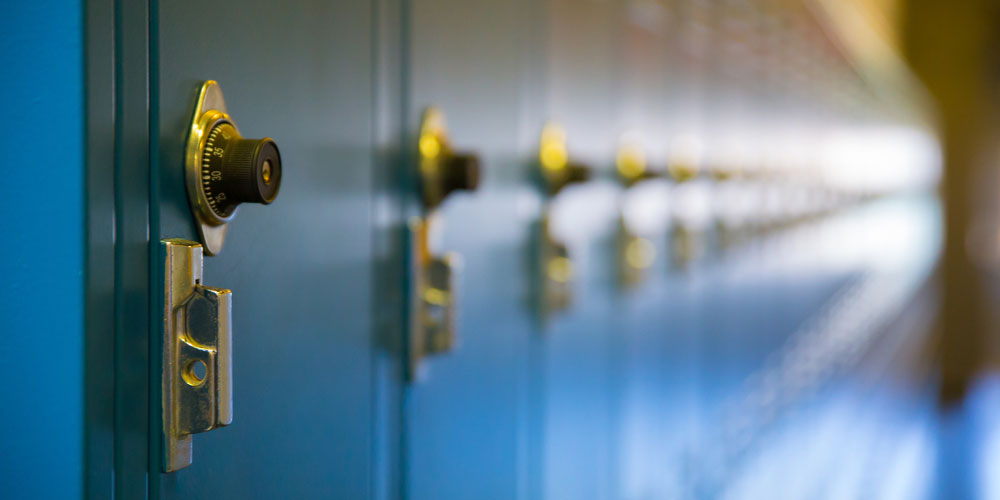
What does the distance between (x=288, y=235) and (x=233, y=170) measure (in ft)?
0.47

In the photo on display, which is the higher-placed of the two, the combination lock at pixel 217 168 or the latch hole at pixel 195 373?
the combination lock at pixel 217 168

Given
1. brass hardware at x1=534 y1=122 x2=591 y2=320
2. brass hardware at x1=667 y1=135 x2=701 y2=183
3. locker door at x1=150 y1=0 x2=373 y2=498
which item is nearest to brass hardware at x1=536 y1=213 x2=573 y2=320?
brass hardware at x1=534 y1=122 x2=591 y2=320

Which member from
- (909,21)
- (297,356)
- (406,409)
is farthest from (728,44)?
(909,21)

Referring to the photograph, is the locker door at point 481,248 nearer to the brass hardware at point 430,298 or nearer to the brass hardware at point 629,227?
the brass hardware at point 430,298

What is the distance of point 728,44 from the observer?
2150 millimetres

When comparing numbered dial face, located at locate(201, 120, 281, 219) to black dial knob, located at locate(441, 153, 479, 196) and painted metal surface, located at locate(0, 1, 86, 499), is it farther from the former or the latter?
black dial knob, located at locate(441, 153, 479, 196)

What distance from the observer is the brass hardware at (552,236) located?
1218mm

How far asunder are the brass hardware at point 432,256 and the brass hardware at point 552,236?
30 cm

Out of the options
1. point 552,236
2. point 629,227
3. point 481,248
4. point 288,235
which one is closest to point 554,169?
point 552,236

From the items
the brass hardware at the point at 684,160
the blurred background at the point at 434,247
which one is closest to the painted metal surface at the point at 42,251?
the blurred background at the point at 434,247

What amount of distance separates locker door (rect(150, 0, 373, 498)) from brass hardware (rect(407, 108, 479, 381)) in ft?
0.26

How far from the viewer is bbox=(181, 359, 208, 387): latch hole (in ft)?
1.76

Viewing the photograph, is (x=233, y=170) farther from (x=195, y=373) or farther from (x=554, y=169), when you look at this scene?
(x=554, y=169)

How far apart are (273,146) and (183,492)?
0.77 ft
